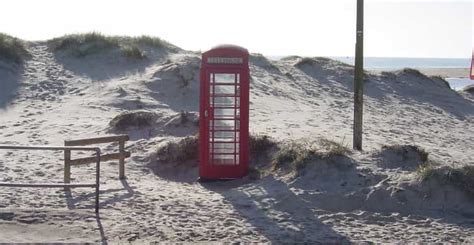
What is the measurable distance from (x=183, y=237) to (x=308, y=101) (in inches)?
580

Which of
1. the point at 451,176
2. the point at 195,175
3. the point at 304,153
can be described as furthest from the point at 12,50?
the point at 451,176

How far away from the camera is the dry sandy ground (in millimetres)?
8992

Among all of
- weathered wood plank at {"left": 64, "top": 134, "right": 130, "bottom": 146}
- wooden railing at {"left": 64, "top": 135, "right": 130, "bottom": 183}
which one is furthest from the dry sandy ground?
weathered wood plank at {"left": 64, "top": 134, "right": 130, "bottom": 146}

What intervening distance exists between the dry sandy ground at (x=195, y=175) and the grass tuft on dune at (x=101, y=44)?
1.83 ft

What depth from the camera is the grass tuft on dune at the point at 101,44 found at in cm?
2486

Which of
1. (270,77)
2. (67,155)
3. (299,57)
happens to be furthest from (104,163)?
(299,57)

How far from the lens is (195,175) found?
504 inches

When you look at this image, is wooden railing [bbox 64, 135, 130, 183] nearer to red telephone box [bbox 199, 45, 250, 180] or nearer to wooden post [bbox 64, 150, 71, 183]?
wooden post [bbox 64, 150, 71, 183]

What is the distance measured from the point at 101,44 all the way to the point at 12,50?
3.33m

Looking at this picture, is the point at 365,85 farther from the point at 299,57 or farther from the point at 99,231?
the point at 99,231

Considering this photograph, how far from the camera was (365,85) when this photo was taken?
2672cm

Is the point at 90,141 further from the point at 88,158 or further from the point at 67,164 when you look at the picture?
the point at 67,164

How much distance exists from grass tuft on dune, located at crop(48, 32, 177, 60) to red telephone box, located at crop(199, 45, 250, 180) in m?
12.9

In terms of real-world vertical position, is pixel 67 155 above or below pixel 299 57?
below
